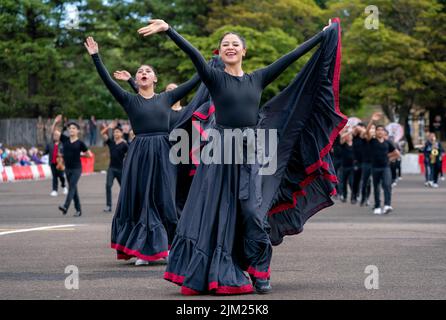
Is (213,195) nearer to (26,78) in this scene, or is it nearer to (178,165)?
(178,165)

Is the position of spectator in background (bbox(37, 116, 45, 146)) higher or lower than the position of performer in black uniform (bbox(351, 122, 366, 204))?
higher

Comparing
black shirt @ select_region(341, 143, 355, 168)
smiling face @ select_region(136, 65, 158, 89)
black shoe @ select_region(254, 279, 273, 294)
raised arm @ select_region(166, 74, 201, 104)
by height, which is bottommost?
black shoe @ select_region(254, 279, 273, 294)

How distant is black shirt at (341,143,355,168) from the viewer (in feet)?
89.8

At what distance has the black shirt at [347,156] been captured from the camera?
2738 cm

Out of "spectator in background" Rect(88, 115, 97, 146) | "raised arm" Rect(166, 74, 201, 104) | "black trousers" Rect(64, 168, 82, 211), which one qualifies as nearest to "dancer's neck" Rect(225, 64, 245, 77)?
"raised arm" Rect(166, 74, 201, 104)

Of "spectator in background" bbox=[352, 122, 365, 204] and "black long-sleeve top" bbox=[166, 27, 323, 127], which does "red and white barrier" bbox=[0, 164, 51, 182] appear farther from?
"black long-sleeve top" bbox=[166, 27, 323, 127]

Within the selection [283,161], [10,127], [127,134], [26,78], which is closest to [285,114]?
[283,161]

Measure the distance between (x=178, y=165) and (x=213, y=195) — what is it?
364 cm

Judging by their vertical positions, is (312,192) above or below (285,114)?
below

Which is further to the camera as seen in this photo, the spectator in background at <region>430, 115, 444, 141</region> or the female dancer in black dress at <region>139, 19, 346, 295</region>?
the spectator in background at <region>430, 115, 444, 141</region>

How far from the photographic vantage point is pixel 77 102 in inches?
2761

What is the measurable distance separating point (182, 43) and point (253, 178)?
52.2 inches

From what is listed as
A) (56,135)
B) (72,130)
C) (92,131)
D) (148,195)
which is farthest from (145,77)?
(92,131)

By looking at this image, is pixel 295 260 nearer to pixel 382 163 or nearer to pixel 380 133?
pixel 382 163
